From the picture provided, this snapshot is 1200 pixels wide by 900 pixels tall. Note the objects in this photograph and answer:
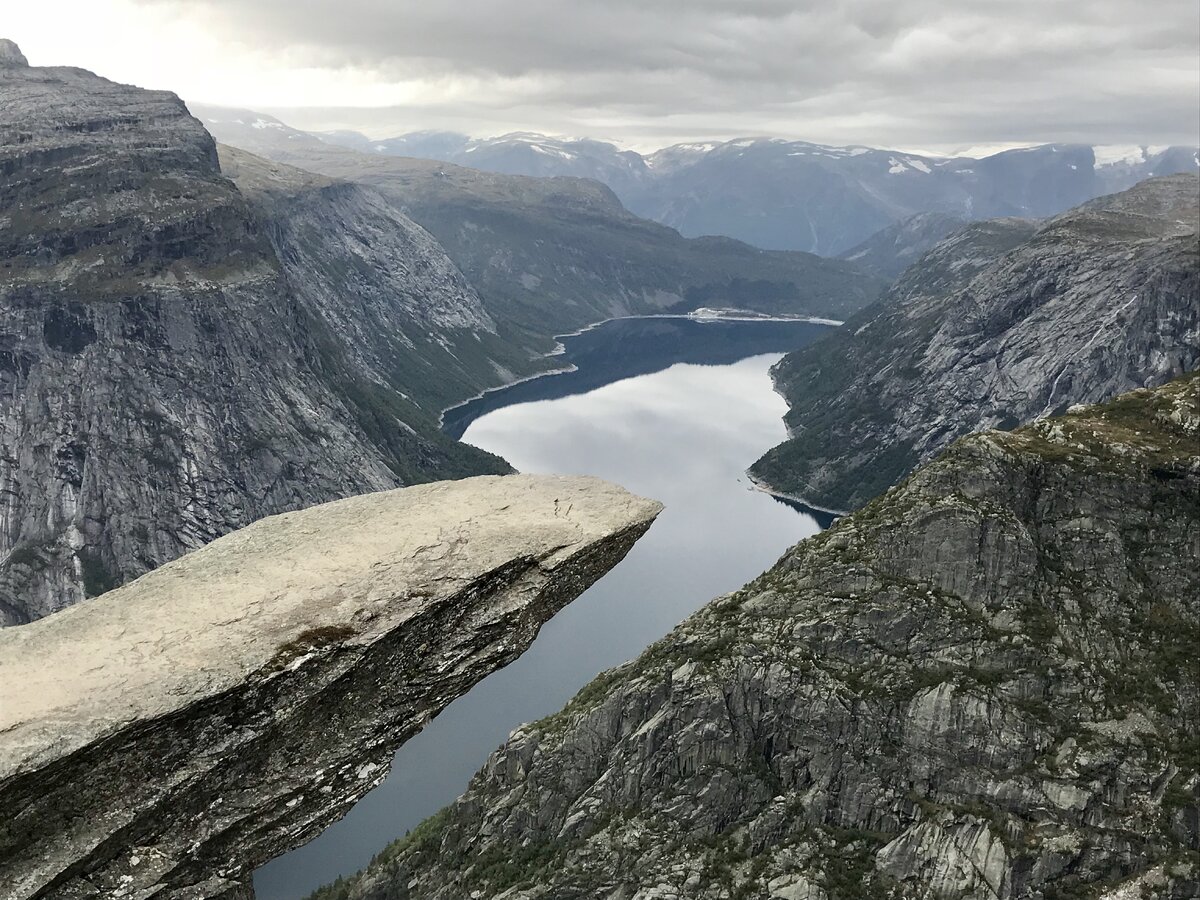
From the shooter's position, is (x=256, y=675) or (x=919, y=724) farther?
(x=919, y=724)

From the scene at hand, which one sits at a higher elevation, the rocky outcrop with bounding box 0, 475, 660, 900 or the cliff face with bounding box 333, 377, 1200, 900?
the rocky outcrop with bounding box 0, 475, 660, 900

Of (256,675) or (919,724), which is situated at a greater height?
(256,675)

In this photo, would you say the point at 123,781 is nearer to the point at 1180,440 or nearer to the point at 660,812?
the point at 660,812

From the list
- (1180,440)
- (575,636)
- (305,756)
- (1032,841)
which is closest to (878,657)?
(1032,841)

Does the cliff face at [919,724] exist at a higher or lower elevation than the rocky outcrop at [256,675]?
lower

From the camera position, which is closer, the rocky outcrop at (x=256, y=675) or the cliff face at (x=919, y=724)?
the rocky outcrop at (x=256, y=675)
